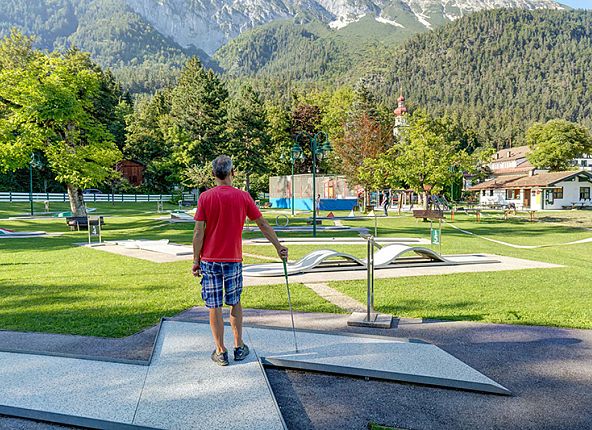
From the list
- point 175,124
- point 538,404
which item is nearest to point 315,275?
point 538,404

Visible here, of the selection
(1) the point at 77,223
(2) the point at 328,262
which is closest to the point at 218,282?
(2) the point at 328,262

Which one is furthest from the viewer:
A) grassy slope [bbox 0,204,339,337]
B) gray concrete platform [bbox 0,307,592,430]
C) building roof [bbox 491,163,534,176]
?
building roof [bbox 491,163,534,176]

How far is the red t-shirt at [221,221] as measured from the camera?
4.20m

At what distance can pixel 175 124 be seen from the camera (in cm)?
5375

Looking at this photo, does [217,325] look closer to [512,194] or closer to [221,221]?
[221,221]

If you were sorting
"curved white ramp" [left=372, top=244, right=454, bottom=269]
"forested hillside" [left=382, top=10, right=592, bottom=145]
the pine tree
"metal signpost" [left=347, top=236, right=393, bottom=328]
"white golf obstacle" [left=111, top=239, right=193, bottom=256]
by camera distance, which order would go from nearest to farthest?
"metal signpost" [left=347, top=236, right=393, bottom=328] < "curved white ramp" [left=372, top=244, right=454, bottom=269] < "white golf obstacle" [left=111, top=239, right=193, bottom=256] < the pine tree < "forested hillside" [left=382, top=10, right=592, bottom=145]

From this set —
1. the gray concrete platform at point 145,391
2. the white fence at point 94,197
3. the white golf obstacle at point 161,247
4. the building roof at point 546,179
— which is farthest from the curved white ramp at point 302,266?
the building roof at point 546,179

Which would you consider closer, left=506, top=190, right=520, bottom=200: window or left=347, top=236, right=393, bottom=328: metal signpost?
left=347, top=236, right=393, bottom=328: metal signpost

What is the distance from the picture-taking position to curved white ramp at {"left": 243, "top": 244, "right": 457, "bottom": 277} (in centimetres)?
967

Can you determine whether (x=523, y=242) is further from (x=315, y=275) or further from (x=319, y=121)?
(x=319, y=121)

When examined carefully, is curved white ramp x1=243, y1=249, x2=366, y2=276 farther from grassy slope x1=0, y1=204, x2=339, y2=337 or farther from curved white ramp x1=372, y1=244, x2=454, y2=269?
grassy slope x1=0, y1=204, x2=339, y2=337

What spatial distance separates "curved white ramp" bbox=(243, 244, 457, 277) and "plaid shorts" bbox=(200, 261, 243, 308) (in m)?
5.22

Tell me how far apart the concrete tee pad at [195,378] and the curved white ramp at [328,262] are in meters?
4.34

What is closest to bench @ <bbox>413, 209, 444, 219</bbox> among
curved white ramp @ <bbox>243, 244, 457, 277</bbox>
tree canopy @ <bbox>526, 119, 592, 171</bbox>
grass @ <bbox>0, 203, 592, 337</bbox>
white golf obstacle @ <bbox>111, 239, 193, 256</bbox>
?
grass @ <bbox>0, 203, 592, 337</bbox>
